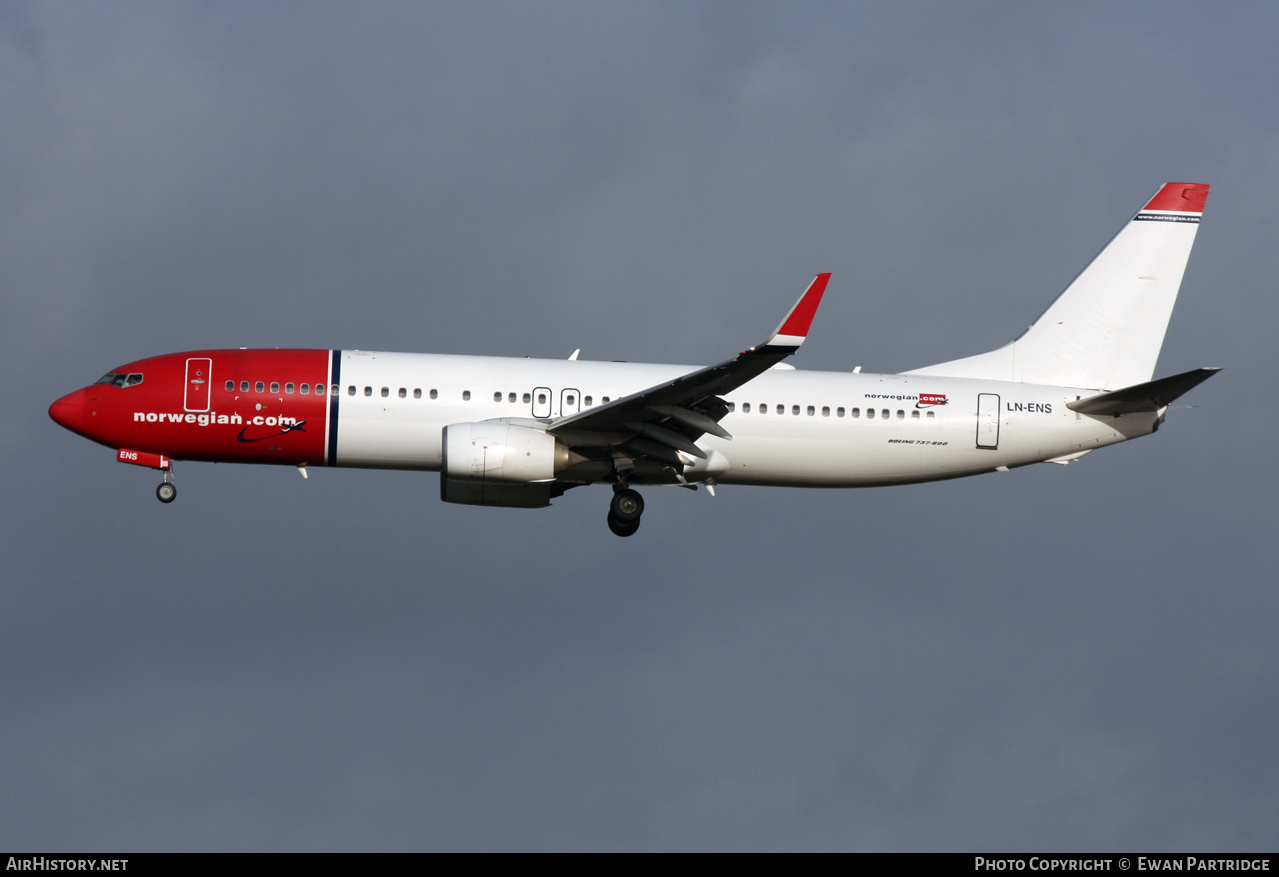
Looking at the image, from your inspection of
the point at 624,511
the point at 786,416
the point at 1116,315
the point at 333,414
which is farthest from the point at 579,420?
the point at 1116,315

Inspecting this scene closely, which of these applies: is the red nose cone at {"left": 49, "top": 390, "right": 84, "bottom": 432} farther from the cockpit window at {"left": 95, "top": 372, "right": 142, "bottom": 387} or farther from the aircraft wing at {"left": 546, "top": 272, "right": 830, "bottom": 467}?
the aircraft wing at {"left": 546, "top": 272, "right": 830, "bottom": 467}

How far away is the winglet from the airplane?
208 centimetres

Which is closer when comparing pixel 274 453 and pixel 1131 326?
pixel 274 453

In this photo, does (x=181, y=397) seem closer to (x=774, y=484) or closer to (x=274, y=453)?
(x=274, y=453)

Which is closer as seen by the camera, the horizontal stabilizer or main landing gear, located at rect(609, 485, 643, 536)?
the horizontal stabilizer

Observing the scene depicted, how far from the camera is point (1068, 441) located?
36562 mm

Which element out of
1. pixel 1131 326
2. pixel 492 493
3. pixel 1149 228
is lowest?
pixel 492 493

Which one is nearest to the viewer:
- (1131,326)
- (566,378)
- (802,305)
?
(802,305)

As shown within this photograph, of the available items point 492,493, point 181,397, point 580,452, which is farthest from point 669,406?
point 181,397

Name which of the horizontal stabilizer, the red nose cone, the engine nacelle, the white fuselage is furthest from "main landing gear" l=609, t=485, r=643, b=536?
the red nose cone

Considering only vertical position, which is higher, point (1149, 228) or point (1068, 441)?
point (1149, 228)

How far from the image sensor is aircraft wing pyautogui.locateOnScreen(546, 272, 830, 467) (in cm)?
3014

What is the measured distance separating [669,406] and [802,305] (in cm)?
458

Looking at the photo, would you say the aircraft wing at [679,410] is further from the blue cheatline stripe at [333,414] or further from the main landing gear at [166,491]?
the main landing gear at [166,491]
